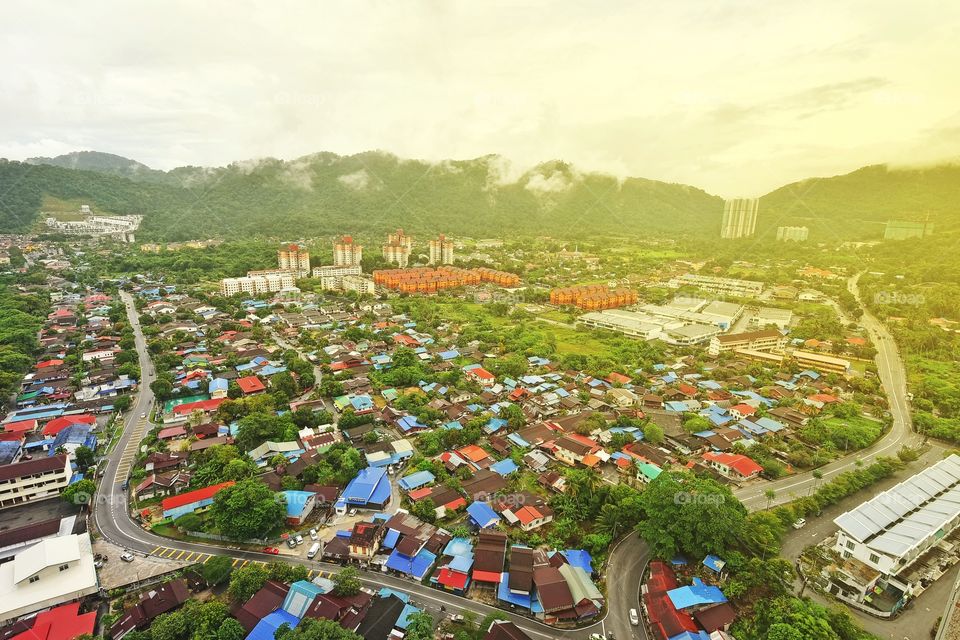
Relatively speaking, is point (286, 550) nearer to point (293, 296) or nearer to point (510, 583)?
point (510, 583)

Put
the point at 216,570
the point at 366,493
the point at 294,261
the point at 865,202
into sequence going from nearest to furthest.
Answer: the point at 216,570
the point at 366,493
the point at 294,261
the point at 865,202

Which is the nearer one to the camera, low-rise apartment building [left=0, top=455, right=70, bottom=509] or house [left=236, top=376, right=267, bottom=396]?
low-rise apartment building [left=0, top=455, right=70, bottom=509]

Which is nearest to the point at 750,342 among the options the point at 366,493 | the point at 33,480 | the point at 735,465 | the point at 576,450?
the point at 735,465

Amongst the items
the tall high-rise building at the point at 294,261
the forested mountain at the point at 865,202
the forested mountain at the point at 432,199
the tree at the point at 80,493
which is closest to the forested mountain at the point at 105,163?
the forested mountain at the point at 432,199

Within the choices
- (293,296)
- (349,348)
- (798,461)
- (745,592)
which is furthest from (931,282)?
(293,296)

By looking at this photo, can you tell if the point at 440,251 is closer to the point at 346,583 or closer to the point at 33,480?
the point at 33,480

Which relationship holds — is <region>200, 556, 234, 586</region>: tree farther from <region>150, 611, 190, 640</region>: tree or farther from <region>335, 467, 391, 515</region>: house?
<region>335, 467, 391, 515</region>: house

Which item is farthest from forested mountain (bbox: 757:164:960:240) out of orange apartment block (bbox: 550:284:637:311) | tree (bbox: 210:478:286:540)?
tree (bbox: 210:478:286:540)
